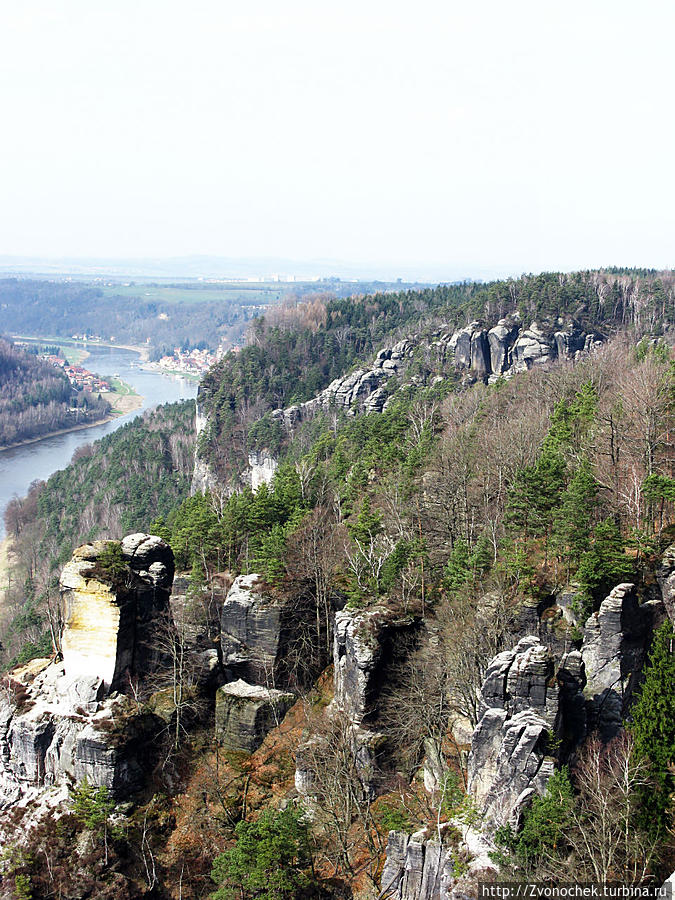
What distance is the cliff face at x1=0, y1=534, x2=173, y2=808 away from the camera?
23.0m

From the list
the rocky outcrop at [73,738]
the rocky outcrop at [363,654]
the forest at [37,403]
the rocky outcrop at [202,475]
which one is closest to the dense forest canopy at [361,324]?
the rocky outcrop at [202,475]

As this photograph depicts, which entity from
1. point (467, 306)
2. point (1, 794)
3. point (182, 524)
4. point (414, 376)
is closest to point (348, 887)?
Result: point (1, 794)

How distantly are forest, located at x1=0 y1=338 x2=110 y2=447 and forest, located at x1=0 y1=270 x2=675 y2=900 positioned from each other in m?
104

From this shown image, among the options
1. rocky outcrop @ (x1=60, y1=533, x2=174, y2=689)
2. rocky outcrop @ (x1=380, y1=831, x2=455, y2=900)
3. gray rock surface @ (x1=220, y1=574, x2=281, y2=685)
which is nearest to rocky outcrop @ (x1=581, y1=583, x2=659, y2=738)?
rocky outcrop @ (x1=380, y1=831, x2=455, y2=900)

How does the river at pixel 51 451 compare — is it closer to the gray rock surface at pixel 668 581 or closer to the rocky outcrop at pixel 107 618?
the rocky outcrop at pixel 107 618

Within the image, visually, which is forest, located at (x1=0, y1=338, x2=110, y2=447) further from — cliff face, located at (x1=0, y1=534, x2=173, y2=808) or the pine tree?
the pine tree

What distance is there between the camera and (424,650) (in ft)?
75.7

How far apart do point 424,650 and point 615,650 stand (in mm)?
5979

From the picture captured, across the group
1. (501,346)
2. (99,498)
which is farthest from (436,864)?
(99,498)

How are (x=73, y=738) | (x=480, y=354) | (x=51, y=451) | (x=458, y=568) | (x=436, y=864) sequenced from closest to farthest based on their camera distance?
(x=436, y=864), (x=73, y=738), (x=458, y=568), (x=480, y=354), (x=51, y=451)

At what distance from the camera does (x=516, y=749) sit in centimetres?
1599

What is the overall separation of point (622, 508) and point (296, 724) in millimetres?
13297

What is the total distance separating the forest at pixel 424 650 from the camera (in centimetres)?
1578

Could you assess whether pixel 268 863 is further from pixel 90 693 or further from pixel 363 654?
pixel 90 693
